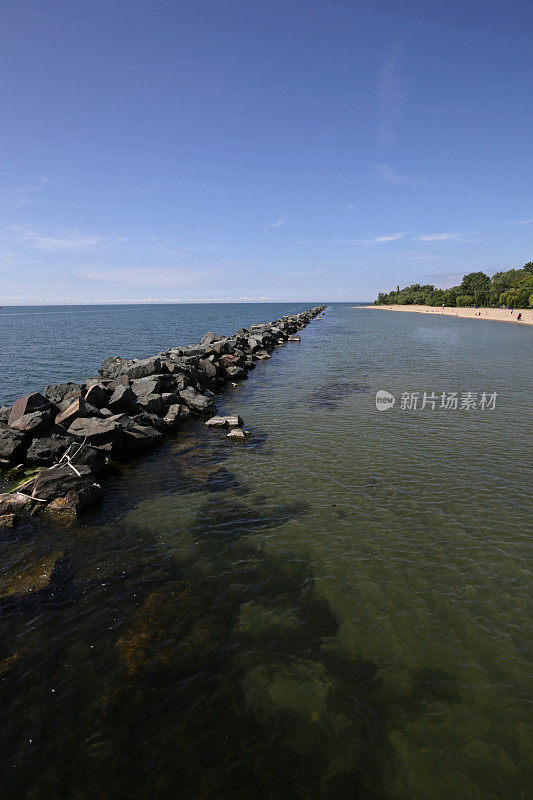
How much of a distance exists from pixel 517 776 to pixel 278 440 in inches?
520

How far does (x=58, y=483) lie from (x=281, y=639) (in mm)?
8869

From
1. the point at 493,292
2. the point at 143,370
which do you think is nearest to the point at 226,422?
the point at 143,370

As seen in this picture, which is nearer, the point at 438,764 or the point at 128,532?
the point at 438,764

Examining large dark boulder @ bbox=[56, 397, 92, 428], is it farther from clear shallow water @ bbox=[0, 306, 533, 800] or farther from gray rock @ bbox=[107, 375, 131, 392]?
clear shallow water @ bbox=[0, 306, 533, 800]

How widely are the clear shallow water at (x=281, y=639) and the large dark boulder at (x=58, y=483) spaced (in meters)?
1.21

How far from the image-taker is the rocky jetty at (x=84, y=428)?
12.1 meters

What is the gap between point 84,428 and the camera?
52.8 ft

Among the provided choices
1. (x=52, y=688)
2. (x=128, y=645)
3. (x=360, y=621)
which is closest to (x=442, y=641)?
(x=360, y=621)

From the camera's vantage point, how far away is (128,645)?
704cm

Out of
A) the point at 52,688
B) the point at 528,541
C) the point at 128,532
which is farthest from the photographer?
the point at 128,532

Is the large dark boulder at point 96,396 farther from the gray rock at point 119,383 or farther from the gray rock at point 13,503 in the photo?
the gray rock at point 13,503

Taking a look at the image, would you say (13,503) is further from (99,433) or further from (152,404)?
(152,404)

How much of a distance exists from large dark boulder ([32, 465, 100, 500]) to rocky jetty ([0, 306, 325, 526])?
1.1 inches

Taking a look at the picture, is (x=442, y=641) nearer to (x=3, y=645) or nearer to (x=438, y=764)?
(x=438, y=764)
